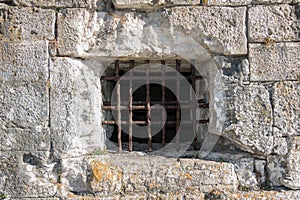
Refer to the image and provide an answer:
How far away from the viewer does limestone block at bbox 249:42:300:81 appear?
2.89 m

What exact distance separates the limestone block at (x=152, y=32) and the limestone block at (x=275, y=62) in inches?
4.6

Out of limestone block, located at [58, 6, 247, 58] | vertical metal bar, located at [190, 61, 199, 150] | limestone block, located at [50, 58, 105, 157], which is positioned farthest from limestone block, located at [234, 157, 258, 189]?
limestone block, located at [50, 58, 105, 157]

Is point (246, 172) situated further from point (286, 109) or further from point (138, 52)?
point (138, 52)

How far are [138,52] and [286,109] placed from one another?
1.17m

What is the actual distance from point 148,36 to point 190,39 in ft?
1.04

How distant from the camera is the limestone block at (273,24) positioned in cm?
291

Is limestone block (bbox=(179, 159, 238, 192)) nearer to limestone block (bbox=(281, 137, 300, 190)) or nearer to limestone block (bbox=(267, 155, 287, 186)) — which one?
limestone block (bbox=(267, 155, 287, 186))

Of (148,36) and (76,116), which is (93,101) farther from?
(148,36)

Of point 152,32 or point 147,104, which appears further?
point 147,104

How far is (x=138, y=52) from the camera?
2.97 metres

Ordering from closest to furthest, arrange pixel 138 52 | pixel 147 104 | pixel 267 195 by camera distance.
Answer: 1. pixel 267 195
2. pixel 138 52
3. pixel 147 104

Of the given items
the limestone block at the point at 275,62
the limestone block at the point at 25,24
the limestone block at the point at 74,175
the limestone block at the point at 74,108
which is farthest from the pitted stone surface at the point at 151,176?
the limestone block at the point at 25,24

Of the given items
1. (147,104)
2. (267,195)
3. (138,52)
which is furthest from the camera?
(147,104)

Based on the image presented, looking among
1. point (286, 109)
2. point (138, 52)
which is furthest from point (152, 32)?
point (286, 109)
